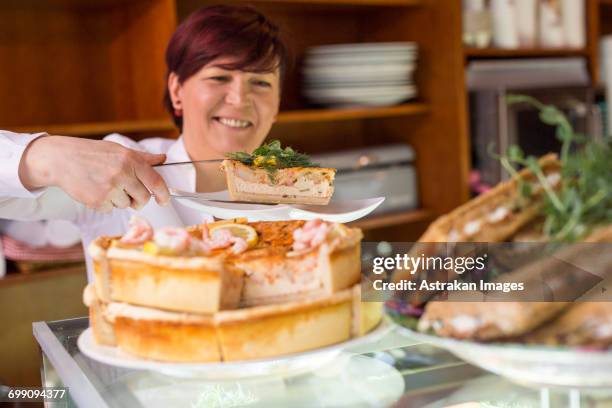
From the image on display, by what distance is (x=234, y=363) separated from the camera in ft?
2.19

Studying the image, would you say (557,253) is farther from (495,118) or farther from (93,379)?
(495,118)

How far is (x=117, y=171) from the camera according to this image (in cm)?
96

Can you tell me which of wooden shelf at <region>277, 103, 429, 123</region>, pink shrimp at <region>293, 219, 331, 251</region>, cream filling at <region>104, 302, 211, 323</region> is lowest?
cream filling at <region>104, 302, 211, 323</region>

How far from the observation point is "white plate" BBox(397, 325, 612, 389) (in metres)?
0.59

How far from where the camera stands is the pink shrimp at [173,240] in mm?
716

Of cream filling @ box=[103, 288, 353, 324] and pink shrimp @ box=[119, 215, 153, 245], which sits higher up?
pink shrimp @ box=[119, 215, 153, 245]

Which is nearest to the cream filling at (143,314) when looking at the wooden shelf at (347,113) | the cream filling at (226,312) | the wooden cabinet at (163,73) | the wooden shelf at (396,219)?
the cream filling at (226,312)

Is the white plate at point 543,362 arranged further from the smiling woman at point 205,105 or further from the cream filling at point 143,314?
the smiling woman at point 205,105

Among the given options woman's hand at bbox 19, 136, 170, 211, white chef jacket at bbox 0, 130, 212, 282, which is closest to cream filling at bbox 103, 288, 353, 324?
woman's hand at bbox 19, 136, 170, 211

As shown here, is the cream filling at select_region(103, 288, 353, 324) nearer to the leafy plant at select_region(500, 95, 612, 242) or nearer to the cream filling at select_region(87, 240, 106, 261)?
the cream filling at select_region(87, 240, 106, 261)

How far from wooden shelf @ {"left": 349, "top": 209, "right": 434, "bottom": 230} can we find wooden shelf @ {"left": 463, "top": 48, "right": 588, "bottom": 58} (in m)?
0.64

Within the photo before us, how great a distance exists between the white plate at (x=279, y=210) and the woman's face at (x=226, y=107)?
45 cm

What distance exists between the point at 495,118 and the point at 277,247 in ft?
7.02

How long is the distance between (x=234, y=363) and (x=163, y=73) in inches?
66.1
